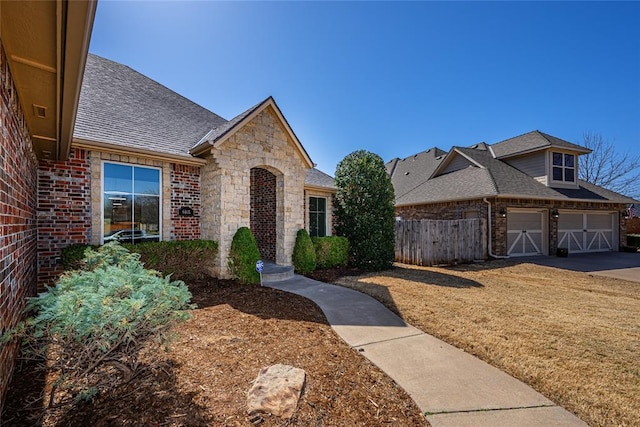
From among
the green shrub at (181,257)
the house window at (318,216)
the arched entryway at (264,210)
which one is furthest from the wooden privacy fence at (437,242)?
the green shrub at (181,257)

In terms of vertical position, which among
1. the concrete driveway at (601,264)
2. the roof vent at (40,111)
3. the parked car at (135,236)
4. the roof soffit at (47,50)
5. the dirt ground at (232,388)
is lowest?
the concrete driveway at (601,264)

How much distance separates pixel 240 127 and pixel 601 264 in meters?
16.0

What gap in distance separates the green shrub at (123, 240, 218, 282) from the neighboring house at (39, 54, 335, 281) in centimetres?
38

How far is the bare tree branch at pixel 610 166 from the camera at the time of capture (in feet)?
87.9

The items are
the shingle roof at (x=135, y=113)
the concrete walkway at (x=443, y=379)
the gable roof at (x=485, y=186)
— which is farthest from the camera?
the gable roof at (x=485, y=186)

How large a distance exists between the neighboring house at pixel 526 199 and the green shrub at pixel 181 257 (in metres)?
12.0

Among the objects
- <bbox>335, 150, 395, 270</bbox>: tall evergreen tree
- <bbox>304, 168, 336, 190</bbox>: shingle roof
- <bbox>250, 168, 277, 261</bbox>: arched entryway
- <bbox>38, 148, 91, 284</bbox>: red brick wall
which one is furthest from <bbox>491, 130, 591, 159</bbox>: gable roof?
<bbox>38, 148, 91, 284</bbox>: red brick wall

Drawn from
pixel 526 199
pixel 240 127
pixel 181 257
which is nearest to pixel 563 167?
pixel 526 199

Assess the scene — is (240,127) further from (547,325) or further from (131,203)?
(547,325)

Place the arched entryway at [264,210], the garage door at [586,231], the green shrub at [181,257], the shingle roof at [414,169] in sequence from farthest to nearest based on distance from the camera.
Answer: the shingle roof at [414,169] < the garage door at [586,231] < the arched entryway at [264,210] < the green shrub at [181,257]

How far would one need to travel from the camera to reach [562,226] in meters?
14.7

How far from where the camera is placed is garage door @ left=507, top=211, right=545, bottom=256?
13289mm

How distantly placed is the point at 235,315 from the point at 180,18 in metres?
6.31

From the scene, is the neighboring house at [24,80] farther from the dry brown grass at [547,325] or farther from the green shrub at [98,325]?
the dry brown grass at [547,325]
